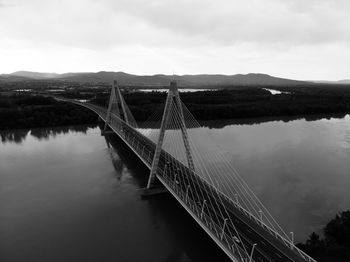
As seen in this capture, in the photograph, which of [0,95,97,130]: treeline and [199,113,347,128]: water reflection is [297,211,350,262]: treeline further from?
[0,95,97,130]: treeline

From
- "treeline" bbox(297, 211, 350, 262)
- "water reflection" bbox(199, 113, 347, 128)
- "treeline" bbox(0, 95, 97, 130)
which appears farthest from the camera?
"water reflection" bbox(199, 113, 347, 128)

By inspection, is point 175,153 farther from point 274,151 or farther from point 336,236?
point 336,236

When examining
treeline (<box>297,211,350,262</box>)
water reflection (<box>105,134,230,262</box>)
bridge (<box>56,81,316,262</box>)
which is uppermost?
bridge (<box>56,81,316,262</box>)

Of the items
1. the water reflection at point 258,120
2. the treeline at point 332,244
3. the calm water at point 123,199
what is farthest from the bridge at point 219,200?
the water reflection at point 258,120

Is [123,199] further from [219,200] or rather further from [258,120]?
[258,120]

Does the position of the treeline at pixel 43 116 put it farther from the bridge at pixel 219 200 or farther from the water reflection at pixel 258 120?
the bridge at pixel 219 200

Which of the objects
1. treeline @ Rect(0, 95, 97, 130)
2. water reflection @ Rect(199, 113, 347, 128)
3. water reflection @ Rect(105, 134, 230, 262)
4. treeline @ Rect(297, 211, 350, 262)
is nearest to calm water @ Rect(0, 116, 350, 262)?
water reflection @ Rect(105, 134, 230, 262)
